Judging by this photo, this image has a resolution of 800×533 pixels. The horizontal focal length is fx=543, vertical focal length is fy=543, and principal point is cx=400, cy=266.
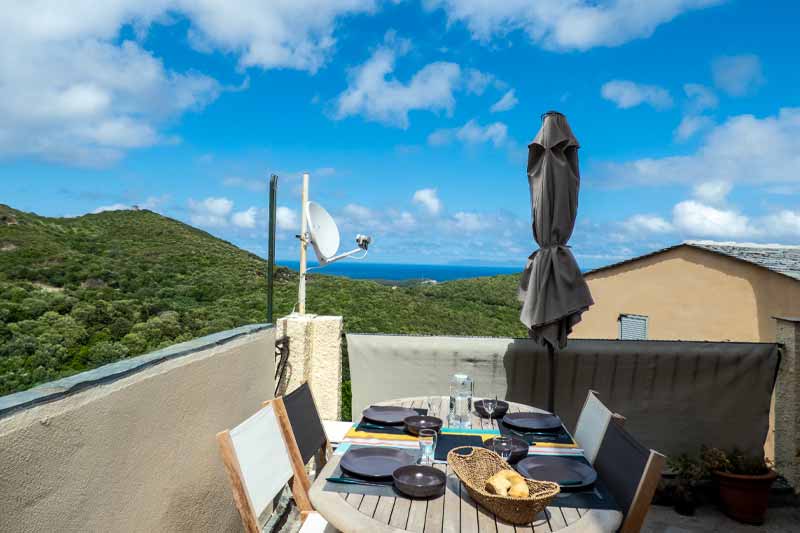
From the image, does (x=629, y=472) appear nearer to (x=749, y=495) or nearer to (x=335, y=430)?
(x=335, y=430)

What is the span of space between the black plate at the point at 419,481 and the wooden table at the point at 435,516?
0.09 ft

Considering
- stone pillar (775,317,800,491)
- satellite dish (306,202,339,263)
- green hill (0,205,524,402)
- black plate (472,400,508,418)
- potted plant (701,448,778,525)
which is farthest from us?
satellite dish (306,202,339,263)

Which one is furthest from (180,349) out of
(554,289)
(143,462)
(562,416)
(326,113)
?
(326,113)

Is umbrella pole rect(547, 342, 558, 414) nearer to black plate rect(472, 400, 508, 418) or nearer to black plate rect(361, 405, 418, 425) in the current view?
black plate rect(472, 400, 508, 418)

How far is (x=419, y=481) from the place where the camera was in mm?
1971

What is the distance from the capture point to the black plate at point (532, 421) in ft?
8.75

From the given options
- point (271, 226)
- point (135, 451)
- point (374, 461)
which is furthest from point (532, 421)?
point (271, 226)

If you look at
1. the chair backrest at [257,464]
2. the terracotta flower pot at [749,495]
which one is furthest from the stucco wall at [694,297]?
the chair backrest at [257,464]

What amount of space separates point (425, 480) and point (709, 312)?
29.4 ft

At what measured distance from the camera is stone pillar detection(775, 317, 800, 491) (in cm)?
386

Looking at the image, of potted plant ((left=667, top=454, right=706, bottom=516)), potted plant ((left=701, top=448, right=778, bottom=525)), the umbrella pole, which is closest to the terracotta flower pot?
potted plant ((left=701, top=448, right=778, bottom=525))

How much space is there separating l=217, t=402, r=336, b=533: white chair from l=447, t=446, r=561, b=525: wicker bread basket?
2.36ft

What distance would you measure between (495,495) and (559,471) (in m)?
0.51

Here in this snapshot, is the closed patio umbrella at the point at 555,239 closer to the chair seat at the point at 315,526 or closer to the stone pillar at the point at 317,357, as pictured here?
the stone pillar at the point at 317,357
